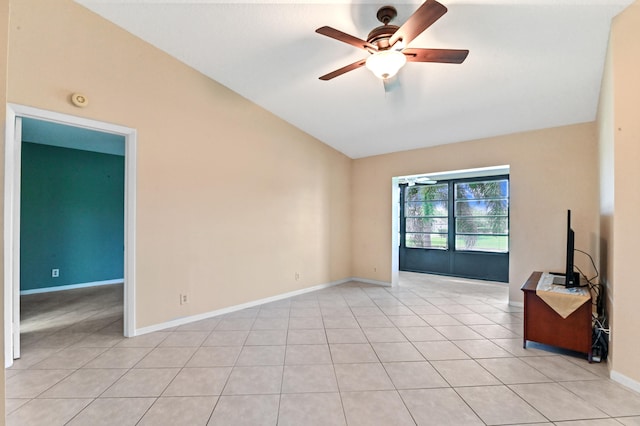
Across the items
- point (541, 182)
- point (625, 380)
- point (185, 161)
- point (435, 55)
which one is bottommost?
point (625, 380)

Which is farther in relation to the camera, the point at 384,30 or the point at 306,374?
the point at 306,374

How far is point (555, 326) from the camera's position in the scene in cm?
273

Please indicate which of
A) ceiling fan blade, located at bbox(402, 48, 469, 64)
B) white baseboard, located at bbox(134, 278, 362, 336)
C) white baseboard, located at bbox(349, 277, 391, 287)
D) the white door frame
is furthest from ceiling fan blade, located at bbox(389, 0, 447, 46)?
white baseboard, located at bbox(349, 277, 391, 287)

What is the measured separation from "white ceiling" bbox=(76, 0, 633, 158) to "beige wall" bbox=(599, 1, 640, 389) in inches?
8.6

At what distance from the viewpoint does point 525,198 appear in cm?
408

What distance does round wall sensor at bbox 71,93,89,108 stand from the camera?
108 inches

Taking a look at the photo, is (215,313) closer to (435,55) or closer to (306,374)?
(306,374)

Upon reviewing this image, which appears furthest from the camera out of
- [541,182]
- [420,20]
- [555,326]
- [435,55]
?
[541,182]

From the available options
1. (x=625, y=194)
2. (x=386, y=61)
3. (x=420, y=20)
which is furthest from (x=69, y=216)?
(x=625, y=194)

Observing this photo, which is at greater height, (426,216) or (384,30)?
(384,30)

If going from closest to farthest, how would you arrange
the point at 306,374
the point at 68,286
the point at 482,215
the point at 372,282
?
the point at 306,374, the point at 68,286, the point at 372,282, the point at 482,215

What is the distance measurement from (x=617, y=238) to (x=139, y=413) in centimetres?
381

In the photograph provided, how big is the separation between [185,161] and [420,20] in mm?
2956

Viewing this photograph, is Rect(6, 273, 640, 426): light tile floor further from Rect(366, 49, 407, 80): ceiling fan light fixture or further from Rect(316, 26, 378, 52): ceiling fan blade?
Rect(316, 26, 378, 52): ceiling fan blade
